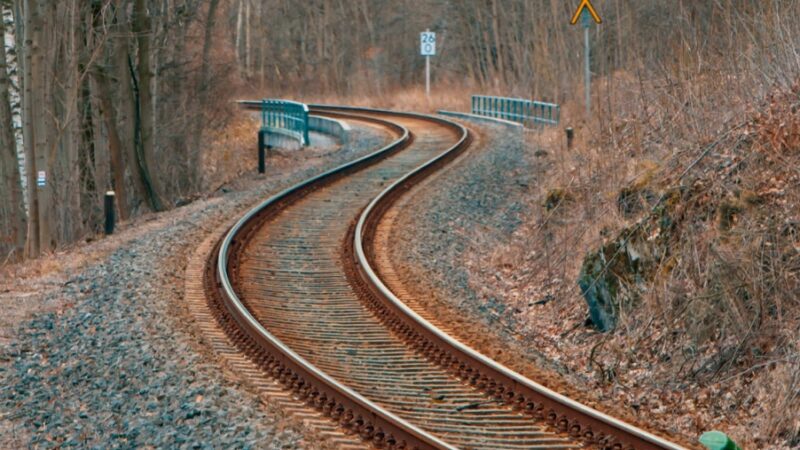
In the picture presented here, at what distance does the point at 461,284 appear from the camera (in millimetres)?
13867

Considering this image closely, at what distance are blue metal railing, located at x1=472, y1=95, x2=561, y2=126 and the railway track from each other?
535 inches

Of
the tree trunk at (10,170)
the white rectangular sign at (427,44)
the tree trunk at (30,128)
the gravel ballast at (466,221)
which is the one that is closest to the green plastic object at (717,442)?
the gravel ballast at (466,221)

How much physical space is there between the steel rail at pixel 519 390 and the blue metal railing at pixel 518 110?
1878 centimetres

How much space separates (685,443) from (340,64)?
55.5 meters

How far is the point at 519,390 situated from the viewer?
9.20m

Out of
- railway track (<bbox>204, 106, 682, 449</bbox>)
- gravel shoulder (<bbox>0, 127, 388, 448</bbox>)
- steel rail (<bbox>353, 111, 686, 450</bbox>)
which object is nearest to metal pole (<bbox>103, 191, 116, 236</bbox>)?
gravel shoulder (<bbox>0, 127, 388, 448</bbox>)

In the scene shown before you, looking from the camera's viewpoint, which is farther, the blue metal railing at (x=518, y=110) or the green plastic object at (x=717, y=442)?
the blue metal railing at (x=518, y=110)

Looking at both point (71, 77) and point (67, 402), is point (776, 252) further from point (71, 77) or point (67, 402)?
point (71, 77)

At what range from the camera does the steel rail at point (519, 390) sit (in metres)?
7.91

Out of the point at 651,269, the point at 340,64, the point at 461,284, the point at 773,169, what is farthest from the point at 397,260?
the point at 340,64

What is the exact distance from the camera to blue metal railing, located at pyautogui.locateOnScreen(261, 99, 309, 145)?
118ft

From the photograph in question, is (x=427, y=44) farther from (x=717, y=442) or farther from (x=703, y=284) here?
(x=717, y=442)

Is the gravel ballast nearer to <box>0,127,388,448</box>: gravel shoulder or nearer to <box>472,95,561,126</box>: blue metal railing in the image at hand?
<box>0,127,388,448</box>: gravel shoulder

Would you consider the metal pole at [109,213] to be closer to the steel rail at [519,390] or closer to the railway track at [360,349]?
the railway track at [360,349]
